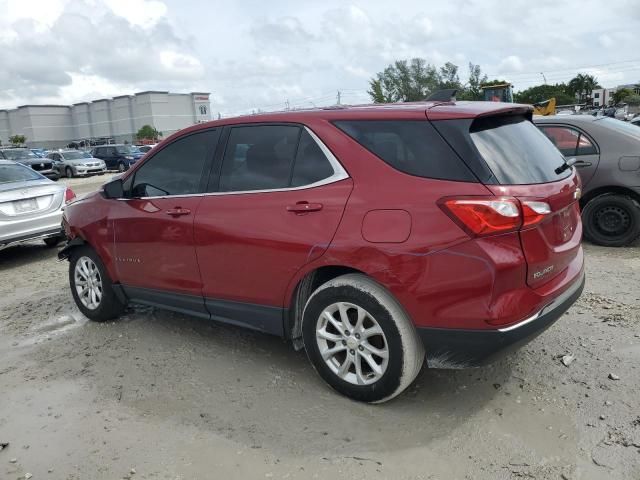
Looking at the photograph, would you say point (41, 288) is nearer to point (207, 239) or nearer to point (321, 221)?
point (207, 239)

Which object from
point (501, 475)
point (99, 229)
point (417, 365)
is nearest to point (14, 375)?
point (99, 229)

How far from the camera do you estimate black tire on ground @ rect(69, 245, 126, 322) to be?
15.8 feet

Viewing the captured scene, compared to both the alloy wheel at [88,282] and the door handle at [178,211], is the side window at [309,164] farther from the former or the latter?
the alloy wheel at [88,282]

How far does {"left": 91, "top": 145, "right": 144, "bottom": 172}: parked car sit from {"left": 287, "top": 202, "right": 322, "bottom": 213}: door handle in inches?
1214

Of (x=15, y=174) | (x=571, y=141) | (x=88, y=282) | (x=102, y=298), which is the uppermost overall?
(x=571, y=141)

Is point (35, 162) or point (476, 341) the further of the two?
point (35, 162)

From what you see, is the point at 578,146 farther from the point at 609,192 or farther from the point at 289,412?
the point at 289,412

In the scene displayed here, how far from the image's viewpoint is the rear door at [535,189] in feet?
9.35

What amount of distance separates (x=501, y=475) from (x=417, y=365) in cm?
70

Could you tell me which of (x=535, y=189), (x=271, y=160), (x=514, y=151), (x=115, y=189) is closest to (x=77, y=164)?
(x=115, y=189)

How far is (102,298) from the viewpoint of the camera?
4.85 m

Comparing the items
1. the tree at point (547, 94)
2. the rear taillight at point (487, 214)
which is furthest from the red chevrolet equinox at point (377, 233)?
the tree at point (547, 94)

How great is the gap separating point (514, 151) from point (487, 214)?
0.57m

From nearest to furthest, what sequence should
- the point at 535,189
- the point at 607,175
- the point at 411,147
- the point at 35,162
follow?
the point at 535,189 → the point at 411,147 → the point at 607,175 → the point at 35,162
